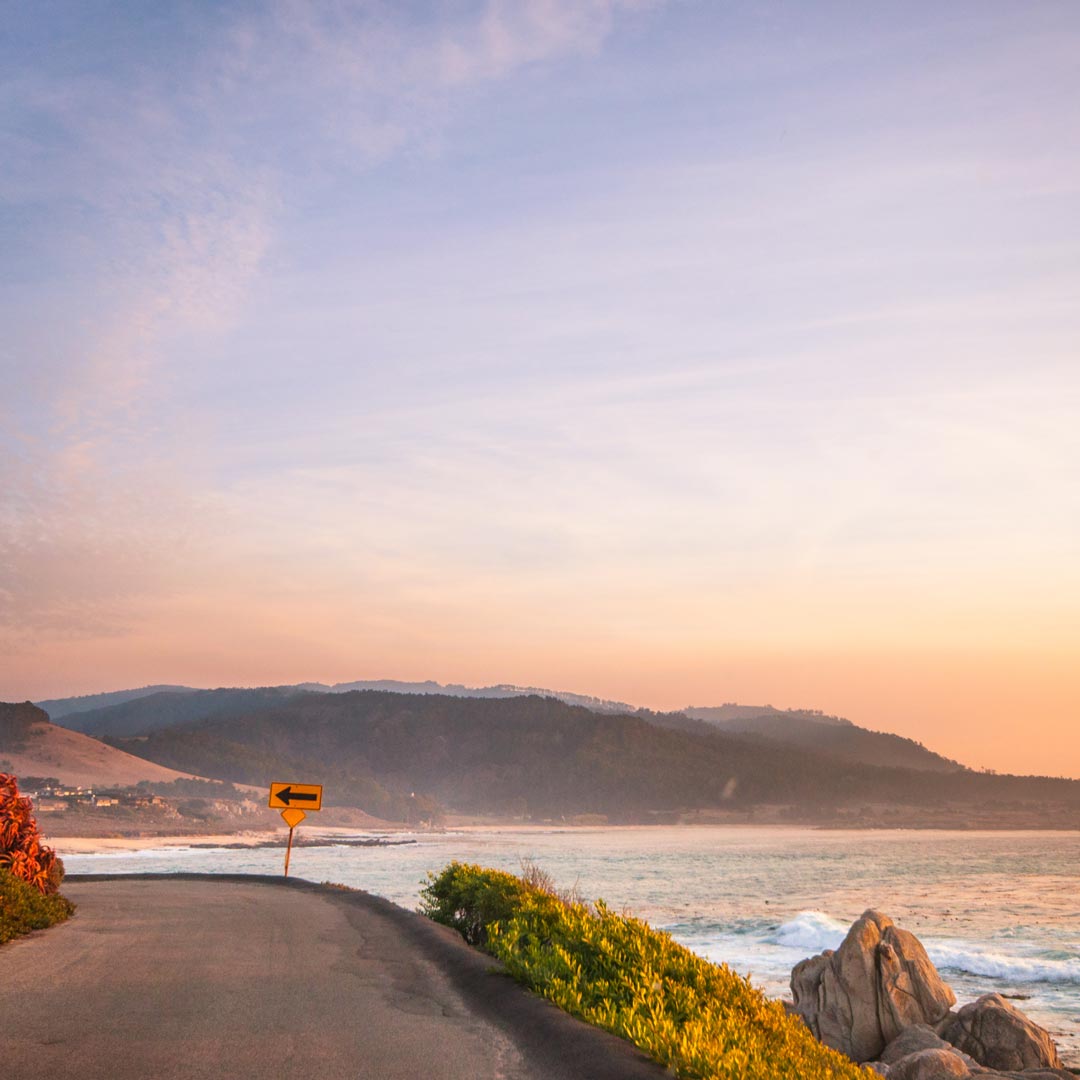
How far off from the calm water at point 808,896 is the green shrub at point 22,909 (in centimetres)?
1545

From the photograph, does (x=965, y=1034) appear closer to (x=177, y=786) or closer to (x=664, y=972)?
(x=664, y=972)

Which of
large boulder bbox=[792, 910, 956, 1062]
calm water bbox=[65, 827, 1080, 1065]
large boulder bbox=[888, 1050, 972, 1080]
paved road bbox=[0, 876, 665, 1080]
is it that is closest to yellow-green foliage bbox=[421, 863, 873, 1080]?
paved road bbox=[0, 876, 665, 1080]

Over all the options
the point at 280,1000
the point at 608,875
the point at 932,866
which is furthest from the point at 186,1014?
the point at 932,866

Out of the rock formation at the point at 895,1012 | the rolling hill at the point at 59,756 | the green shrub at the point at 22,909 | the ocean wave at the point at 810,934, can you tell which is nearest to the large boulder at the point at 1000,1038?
the rock formation at the point at 895,1012

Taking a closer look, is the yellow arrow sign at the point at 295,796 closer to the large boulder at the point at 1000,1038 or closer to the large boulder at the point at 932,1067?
the large boulder at the point at 1000,1038

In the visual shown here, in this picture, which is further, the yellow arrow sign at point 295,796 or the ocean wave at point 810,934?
the ocean wave at point 810,934

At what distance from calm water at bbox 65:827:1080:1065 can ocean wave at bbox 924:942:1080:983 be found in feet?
0.13

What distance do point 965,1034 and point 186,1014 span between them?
43.6ft

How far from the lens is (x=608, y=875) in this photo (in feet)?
232


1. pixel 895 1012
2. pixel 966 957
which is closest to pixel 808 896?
pixel 966 957

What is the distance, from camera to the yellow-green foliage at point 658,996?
7.60 metres

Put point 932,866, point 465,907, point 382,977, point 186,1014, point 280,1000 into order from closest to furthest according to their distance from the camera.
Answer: point 186,1014 → point 280,1000 → point 382,977 → point 465,907 → point 932,866

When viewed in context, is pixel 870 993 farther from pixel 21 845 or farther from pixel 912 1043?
pixel 21 845

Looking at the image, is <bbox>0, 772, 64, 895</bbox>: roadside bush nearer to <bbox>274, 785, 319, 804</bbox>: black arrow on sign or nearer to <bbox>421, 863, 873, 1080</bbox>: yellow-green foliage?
<bbox>421, 863, 873, 1080</bbox>: yellow-green foliage
